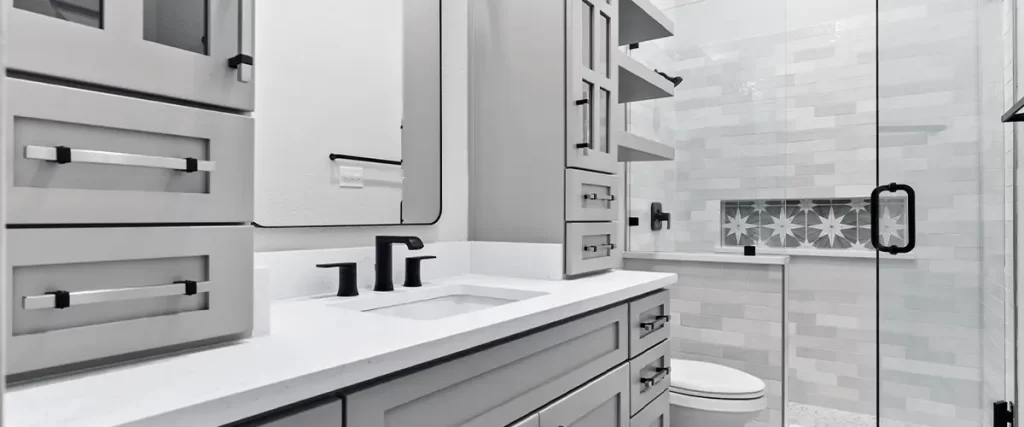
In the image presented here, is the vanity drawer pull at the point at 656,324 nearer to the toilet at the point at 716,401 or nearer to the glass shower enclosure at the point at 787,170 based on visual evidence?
the toilet at the point at 716,401

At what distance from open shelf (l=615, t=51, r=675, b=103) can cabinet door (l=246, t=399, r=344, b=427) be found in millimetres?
1627

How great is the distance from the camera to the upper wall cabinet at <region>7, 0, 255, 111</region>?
2.12 ft

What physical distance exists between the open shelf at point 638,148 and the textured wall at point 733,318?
54cm

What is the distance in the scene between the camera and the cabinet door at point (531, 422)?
1.06 metres

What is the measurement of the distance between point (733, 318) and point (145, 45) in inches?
92.4

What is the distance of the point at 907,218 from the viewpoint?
5.72 feet

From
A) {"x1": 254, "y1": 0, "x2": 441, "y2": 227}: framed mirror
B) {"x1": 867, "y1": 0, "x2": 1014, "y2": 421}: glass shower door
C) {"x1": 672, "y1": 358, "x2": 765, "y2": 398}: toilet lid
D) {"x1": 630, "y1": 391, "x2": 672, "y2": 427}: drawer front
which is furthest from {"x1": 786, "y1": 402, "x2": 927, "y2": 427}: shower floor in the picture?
{"x1": 254, "y1": 0, "x2": 441, "y2": 227}: framed mirror

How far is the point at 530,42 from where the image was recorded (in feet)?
5.88

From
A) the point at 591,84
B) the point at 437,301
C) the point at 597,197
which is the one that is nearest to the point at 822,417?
the point at 597,197

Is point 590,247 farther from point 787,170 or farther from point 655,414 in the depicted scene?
point 787,170

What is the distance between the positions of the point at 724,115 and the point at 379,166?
1.91 metres

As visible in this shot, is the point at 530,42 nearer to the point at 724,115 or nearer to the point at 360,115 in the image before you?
the point at 360,115

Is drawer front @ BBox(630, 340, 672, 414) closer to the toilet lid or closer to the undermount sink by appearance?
the toilet lid

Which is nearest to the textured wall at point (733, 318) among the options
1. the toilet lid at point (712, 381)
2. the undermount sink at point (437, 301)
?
the toilet lid at point (712, 381)
